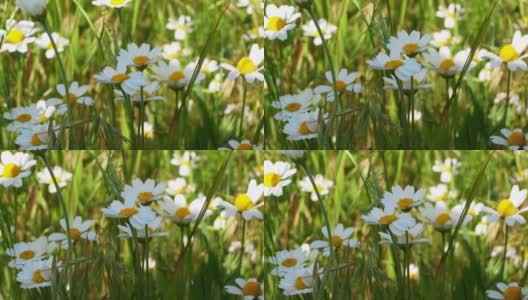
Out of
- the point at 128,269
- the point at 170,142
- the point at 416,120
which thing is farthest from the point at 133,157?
the point at 416,120

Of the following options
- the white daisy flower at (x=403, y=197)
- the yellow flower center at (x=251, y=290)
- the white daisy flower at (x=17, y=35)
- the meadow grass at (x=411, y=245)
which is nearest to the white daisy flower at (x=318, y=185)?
the meadow grass at (x=411, y=245)

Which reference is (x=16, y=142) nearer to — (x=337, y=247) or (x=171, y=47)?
(x=171, y=47)

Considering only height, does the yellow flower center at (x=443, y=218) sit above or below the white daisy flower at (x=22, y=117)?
below

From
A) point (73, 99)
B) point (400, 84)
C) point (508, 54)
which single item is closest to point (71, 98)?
point (73, 99)

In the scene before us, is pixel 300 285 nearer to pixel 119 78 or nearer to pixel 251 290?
pixel 251 290

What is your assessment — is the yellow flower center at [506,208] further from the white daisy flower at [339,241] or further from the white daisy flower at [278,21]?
the white daisy flower at [278,21]

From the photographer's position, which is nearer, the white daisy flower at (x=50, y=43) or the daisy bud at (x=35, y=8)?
the daisy bud at (x=35, y=8)
